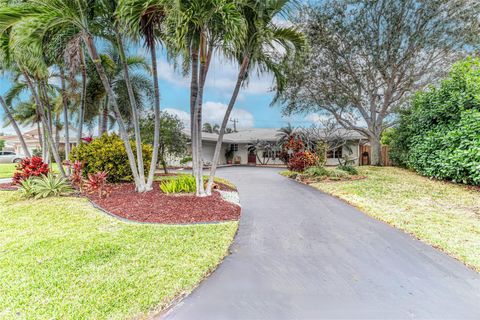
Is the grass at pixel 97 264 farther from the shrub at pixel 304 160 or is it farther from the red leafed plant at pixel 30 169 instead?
the shrub at pixel 304 160

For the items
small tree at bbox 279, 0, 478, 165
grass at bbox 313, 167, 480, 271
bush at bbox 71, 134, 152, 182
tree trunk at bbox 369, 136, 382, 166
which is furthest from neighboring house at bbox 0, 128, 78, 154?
tree trunk at bbox 369, 136, 382, 166

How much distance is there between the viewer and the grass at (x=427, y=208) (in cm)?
431

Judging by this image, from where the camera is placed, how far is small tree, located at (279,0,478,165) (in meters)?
14.3

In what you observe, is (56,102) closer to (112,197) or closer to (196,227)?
(112,197)

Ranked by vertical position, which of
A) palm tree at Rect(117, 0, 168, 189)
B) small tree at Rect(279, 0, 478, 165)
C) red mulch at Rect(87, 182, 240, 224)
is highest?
small tree at Rect(279, 0, 478, 165)

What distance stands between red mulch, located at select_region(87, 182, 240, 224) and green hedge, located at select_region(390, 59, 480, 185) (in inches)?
336

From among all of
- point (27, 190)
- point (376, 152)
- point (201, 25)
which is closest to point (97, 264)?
point (201, 25)

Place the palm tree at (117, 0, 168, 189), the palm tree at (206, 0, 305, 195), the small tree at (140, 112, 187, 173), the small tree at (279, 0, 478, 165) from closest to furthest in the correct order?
the palm tree at (117, 0, 168, 189) → the palm tree at (206, 0, 305, 195) → the small tree at (140, 112, 187, 173) → the small tree at (279, 0, 478, 165)

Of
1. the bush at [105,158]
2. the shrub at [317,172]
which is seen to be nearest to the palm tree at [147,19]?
the bush at [105,158]

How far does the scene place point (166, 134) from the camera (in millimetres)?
12656

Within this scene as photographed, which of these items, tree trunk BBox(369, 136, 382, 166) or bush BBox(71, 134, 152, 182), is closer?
bush BBox(71, 134, 152, 182)

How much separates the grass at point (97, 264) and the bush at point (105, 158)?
3783mm

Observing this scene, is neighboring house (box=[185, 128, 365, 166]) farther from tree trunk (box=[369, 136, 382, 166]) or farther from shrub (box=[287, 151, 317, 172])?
shrub (box=[287, 151, 317, 172])

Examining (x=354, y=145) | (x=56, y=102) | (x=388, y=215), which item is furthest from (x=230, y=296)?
(x=354, y=145)
